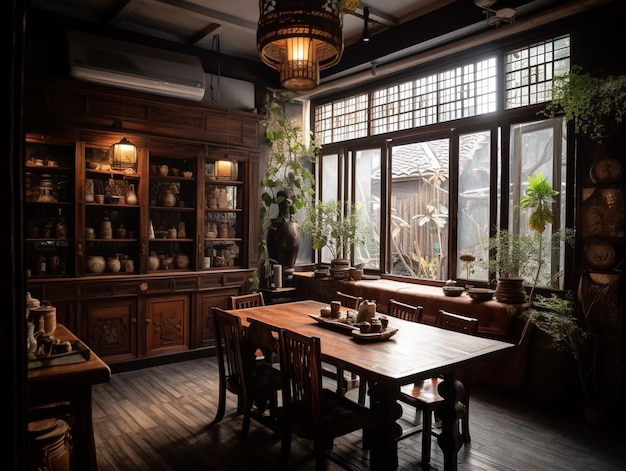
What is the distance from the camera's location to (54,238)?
4.63m

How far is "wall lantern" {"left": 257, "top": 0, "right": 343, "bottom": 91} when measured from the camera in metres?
2.52

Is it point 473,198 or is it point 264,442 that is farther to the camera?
point 473,198

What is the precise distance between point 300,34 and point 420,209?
348cm

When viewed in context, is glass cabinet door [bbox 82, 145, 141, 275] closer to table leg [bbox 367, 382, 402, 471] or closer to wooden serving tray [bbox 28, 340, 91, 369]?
wooden serving tray [bbox 28, 340, 91, 369]

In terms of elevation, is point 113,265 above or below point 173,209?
below

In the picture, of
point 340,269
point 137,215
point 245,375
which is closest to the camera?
point 245,375

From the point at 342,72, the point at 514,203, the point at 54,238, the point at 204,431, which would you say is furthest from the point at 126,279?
the point at 514,203

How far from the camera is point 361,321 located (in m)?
3.33

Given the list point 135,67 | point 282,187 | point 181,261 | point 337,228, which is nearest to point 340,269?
point 337,228

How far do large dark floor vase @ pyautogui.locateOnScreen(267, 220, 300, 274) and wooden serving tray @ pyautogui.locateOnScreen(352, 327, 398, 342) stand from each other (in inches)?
125

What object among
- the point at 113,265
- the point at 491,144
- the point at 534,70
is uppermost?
the point at 534,70

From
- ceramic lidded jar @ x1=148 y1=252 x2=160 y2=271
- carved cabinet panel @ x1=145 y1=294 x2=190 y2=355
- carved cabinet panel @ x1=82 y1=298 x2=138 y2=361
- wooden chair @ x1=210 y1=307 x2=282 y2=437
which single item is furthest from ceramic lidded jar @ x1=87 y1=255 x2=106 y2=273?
wooden chair @ x1=210 y1=307 x2=282 y2=437

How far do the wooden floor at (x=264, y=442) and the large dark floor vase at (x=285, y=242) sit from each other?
2.39 metres

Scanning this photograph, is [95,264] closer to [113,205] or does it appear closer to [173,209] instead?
[113,205]
